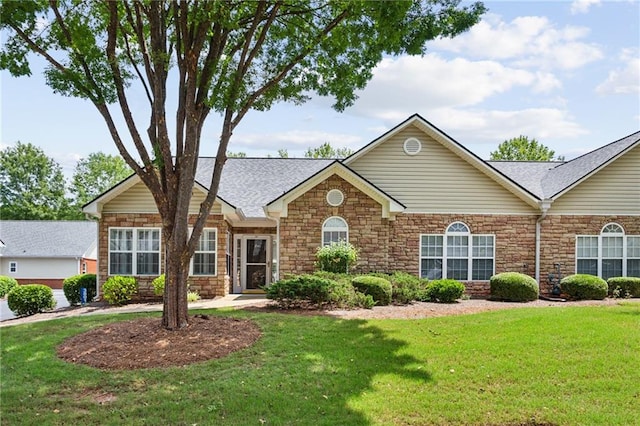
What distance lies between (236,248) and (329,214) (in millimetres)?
4757

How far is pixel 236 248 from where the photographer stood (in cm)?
1864

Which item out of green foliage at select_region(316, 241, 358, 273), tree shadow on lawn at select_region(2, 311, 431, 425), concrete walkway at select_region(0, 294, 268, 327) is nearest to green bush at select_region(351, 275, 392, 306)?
green foliage at select_region(316, 241, 358, 273)

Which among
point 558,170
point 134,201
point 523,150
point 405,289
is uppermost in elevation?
point 523,150

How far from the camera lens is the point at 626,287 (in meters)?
15.8

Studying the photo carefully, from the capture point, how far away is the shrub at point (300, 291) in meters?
12.5

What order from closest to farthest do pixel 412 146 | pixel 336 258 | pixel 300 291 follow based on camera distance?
1. pixel 300 291
2. pixel 336 258
3. pixel 412 146

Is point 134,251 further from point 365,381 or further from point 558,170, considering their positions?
point 558,170

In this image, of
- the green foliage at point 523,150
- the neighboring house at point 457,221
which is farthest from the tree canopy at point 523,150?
the neighboring house at point 457,221

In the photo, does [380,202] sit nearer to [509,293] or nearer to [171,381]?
[509,293]

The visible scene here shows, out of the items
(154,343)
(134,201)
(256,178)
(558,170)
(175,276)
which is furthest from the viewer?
(256,178)

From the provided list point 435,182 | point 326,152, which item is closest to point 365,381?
point 435,182

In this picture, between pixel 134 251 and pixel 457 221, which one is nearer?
pixel 134 251

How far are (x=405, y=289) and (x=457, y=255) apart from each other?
3644 mm

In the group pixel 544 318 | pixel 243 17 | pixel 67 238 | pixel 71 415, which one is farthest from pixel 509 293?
pixel 67 238
